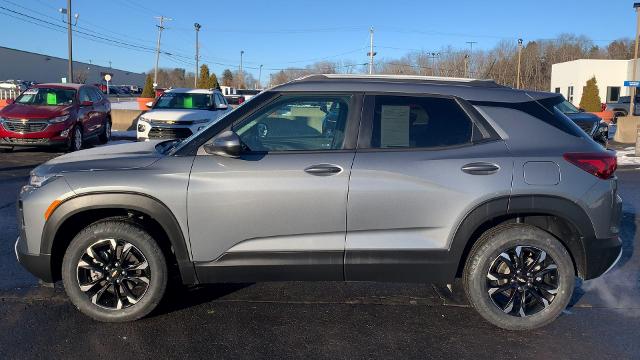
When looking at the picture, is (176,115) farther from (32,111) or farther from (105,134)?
(105,134)

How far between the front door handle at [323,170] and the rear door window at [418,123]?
0.35 meters

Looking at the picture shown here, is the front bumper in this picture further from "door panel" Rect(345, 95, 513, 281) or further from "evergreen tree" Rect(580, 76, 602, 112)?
"evergreen tree" Rect(580, 76, 602, 112)

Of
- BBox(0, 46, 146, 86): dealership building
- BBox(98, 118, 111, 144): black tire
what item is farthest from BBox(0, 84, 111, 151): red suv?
BBox(0, 46, 146, 86): dealership building

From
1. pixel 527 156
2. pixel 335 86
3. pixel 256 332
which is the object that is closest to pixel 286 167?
pixel 335 86

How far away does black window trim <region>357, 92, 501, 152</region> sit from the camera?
385cm

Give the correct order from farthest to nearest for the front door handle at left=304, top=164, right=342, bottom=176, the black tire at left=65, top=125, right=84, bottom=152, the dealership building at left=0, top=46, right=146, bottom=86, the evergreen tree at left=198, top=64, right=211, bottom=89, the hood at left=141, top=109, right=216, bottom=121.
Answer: the dealership building at left=0, top=46, right=146, bottom=86
the evergreen tree at left=198, top=64, right=211, bottom=89
the black tire at left=65, top=125, right=84, bottom=152
the hood at left=141, top=109, right=216, bottom=121
the front door handle at left=304, top=164, right=342, bottom=176

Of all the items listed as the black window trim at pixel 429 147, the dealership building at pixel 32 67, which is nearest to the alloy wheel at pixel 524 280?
the black window trim at pixel 429 147

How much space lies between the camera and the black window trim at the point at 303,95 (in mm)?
3838

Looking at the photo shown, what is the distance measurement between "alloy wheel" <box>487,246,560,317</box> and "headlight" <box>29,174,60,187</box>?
3227mm

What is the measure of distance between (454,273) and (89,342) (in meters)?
2.61

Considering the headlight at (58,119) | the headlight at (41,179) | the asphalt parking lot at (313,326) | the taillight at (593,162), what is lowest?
the asphalt parking lot at (313,326)

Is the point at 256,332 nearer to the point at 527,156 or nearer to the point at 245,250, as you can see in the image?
the point at 245,250

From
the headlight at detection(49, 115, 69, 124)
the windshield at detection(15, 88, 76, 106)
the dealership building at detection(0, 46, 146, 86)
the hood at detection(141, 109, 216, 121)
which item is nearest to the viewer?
the hood at detection(141, 109, 216, 121)

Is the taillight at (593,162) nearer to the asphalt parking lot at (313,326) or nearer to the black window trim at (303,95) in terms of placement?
the asphalt parking lot at (313,326)
